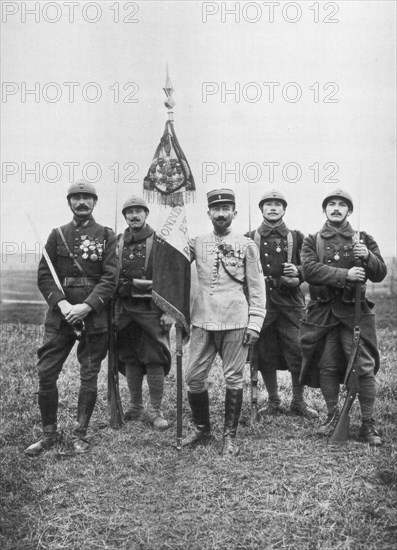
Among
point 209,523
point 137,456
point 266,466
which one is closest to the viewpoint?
point 209,523

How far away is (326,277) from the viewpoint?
5422mm

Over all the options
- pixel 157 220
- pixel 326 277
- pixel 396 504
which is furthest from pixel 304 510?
pixel 157 220

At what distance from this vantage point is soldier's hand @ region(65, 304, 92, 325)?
Result: 5.32 meters

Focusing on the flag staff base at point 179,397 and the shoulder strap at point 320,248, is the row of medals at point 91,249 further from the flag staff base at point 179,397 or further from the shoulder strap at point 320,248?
the shoulder strap at point 320,248

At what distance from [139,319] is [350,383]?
2329 mm

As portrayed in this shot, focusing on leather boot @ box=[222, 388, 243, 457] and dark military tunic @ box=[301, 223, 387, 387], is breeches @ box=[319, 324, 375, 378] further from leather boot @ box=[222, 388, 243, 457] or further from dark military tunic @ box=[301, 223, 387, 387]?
leather boot @ box=[222, 388, 243, 457]

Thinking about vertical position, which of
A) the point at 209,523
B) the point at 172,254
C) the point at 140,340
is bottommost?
the point at 209,523

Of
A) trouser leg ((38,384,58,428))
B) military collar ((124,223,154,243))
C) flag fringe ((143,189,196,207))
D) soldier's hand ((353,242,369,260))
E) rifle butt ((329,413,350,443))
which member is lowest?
rifle butt ((329,413,350,443))

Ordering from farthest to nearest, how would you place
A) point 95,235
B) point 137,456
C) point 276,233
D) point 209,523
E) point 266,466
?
1. point 276,233
2. point 95,235
3. point 137,456
4. point 266,466
5. point 209,523

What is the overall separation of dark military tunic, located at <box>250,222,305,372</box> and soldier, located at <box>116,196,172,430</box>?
1094 millimetres

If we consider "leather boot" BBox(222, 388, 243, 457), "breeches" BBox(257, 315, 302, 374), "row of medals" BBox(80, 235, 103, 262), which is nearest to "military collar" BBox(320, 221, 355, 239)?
"breeches" BBox(257, 315, 302, 374)

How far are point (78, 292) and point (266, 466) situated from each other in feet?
7.64

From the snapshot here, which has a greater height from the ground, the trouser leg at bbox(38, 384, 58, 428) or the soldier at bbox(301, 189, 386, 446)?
A: the soldier at bbox(301, 189, 386, 446)

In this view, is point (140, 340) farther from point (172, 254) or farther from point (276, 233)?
point (276, 233)
